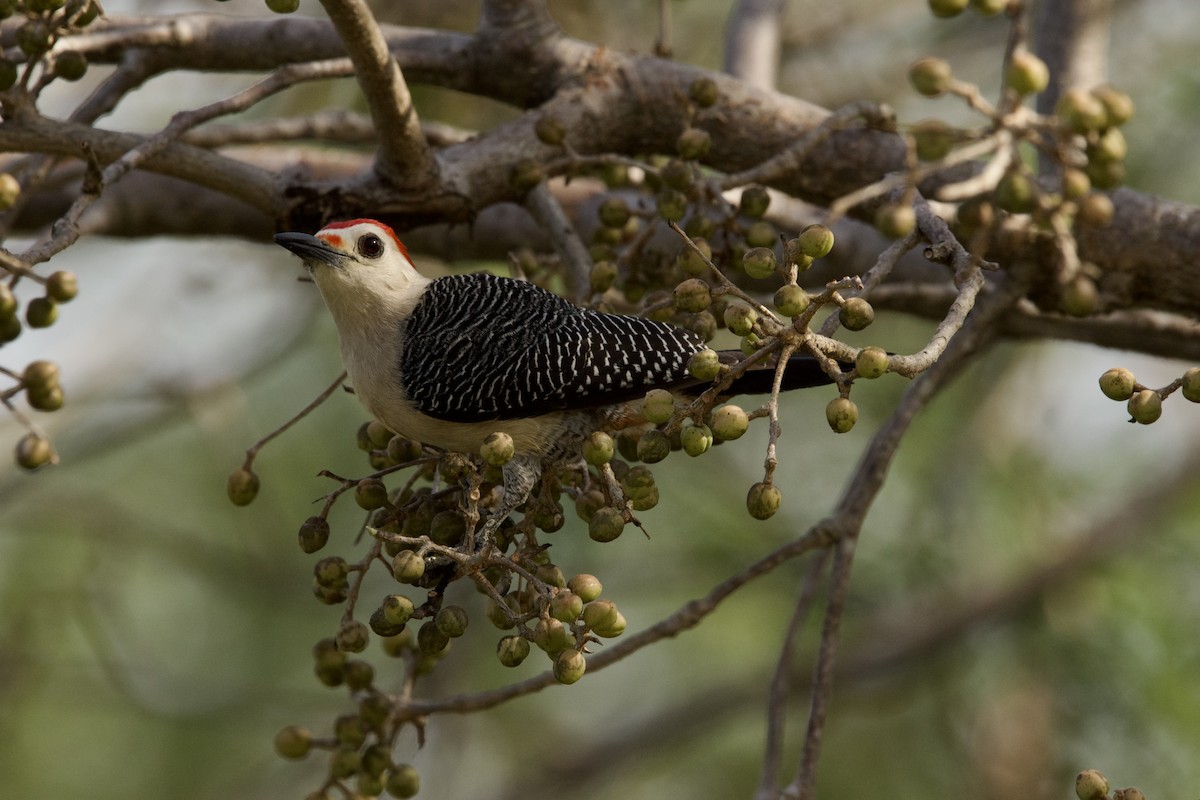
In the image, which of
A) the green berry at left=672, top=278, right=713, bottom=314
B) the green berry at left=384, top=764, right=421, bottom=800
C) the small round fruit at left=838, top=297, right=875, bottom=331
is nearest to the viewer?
the small round fruit at left=838, top=297, right=875, bottom=331

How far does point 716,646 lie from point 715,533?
1386 millimetres

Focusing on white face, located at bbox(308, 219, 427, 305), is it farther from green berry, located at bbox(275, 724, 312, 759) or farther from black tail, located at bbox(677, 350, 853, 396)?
green berry, located at bbox(275, 724, 312, 759)

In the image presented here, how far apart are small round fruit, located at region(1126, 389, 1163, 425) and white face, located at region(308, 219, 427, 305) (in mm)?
2057

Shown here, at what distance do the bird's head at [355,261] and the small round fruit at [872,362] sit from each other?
71.5 inches

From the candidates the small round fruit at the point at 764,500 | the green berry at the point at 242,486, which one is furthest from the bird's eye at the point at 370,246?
the small round fruit at the point at 764,500

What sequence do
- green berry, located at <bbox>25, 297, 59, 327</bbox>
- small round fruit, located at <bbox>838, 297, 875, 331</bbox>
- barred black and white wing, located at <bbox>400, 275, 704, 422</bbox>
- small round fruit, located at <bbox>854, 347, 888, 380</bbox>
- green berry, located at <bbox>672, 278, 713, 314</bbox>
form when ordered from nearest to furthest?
1. small round fruit, located at <bbox>854, 347, 888, 380</bbox>
2. small round fruit, located at <bbox>838, 297, 875, 331</bbox>
3. green berry, located at <bbox>25, 297, 59, 327</bbox>
4. green berry, located at <bbox>672, 278, 713, 314</bbox>
5. barred black and white wing, located at <bbox>400, 275, 704, 422</bbox>

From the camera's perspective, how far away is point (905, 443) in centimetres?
752

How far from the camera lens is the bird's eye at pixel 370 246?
381 centimetres

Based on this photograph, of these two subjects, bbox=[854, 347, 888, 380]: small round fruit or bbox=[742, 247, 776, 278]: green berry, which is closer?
bbox=[854, 347, 888, 380]: small round fruit

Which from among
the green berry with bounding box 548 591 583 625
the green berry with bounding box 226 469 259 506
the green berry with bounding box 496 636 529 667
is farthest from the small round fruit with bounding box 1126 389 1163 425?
the green berry with bounding box 226 469 259 506

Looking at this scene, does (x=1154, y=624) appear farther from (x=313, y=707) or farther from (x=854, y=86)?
(x=313, y=707)

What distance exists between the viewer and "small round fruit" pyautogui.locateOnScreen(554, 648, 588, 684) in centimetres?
251

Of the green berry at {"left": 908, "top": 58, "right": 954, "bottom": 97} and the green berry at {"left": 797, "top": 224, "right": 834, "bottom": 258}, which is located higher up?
the green berry at {"left": 908, "top": 58, "right": 954, "bottom": 97}

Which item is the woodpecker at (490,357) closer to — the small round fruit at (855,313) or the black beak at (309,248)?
the black beak at (309,248)
